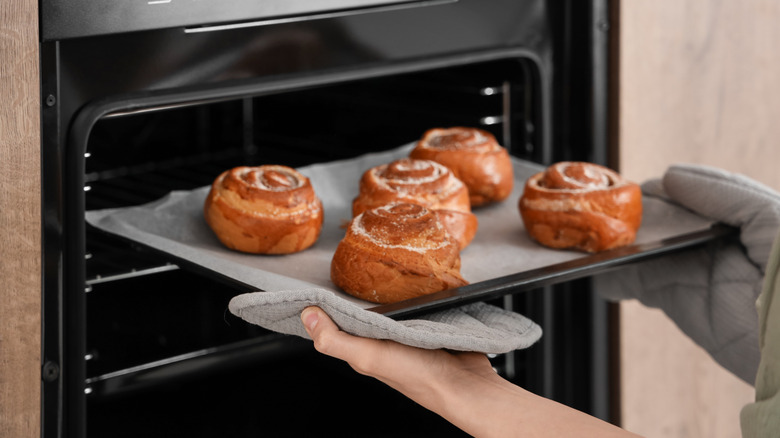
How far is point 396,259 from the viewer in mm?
911

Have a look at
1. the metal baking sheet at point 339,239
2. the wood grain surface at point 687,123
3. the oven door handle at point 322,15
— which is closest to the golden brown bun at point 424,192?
the metal baking sheet at point 339,239

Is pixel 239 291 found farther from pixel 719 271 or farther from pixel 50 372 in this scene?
pixel 719 271

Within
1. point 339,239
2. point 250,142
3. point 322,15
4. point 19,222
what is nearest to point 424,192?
point 339,239

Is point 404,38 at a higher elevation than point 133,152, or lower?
higher

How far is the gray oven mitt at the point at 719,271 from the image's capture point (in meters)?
1.08

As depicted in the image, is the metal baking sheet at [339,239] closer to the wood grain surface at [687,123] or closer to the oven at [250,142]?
the oven at [250,142]

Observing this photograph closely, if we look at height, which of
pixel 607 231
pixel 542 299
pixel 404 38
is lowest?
pixel 542 299

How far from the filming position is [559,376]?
1377 millimetres

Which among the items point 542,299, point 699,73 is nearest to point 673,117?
point 699,73

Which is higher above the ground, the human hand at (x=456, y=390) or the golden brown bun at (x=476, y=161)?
the golden brown bun at (x=476, y=161)

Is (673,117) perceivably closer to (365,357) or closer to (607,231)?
(607,231)

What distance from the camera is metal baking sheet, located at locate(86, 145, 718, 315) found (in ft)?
3.09

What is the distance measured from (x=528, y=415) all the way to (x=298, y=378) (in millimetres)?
650

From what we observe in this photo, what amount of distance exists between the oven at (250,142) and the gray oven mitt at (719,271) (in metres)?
0.17
